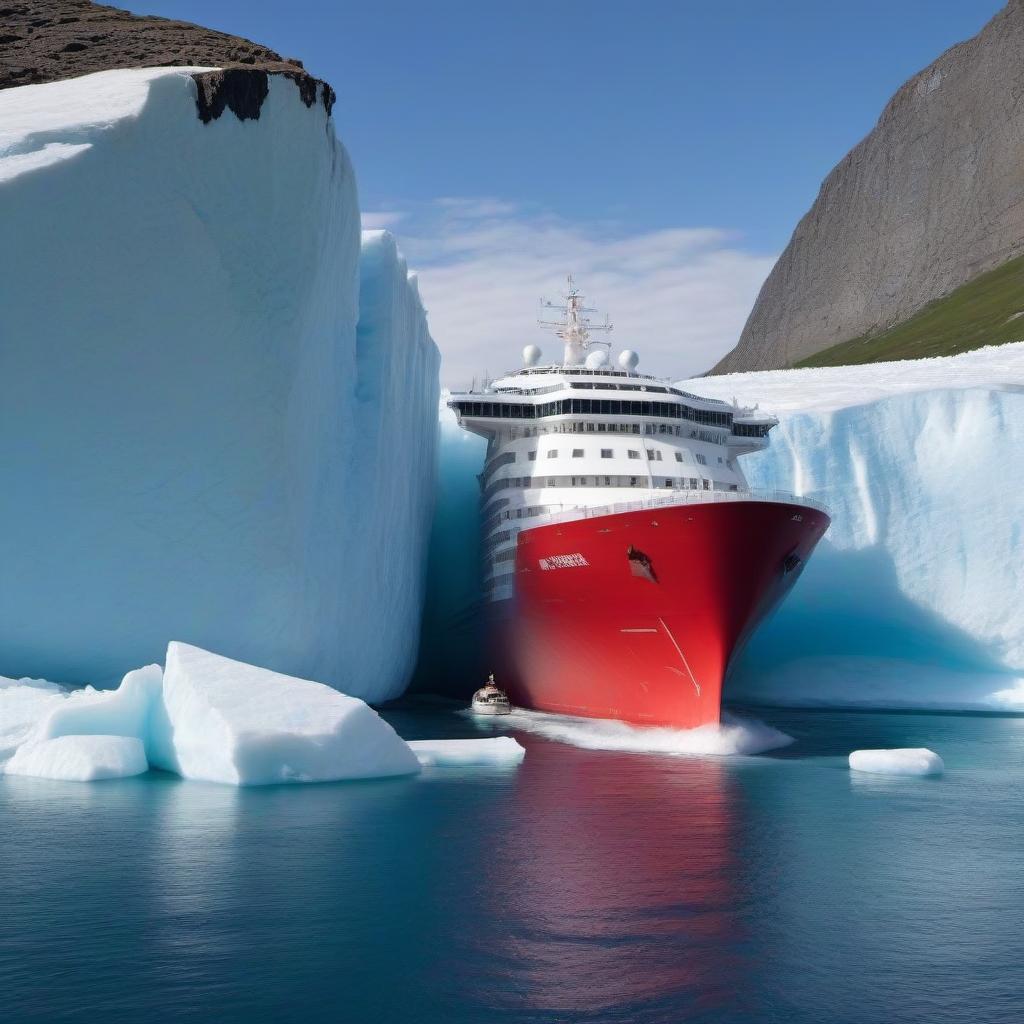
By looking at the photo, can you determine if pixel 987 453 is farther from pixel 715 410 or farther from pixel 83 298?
pixel 83 298

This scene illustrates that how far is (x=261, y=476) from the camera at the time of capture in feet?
69.5

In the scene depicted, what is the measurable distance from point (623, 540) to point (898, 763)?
6292 mm

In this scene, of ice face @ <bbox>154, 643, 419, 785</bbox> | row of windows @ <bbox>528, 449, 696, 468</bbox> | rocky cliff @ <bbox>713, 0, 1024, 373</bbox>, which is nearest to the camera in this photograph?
ice face @ <bbox>154, 643, 419, 785</bbox>

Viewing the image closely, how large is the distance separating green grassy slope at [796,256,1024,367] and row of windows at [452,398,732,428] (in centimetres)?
6315

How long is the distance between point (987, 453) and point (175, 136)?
20.8 meters

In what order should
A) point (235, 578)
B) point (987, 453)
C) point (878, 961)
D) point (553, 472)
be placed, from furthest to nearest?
point (987, 453) → point (553, 472) → point (235, 578) → point (878, 961)

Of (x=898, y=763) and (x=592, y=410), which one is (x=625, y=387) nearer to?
(x=592, y=410)

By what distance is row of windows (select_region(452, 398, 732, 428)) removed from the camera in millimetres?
28750

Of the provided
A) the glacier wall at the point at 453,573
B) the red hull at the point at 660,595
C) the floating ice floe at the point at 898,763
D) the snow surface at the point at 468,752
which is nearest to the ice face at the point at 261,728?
the snow surface at the point at 468,752

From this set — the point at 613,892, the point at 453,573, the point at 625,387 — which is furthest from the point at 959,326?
the point at 613,892

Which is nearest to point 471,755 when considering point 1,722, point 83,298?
point 1,722

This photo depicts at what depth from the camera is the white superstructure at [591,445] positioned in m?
28.0

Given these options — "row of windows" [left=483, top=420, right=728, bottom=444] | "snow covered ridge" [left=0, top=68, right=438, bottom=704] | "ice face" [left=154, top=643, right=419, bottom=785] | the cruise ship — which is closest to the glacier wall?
the cruise ship

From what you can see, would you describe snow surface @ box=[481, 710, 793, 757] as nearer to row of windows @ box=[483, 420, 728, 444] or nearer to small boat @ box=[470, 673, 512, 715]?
small boat @ box=[470, 673, 512, 715]
